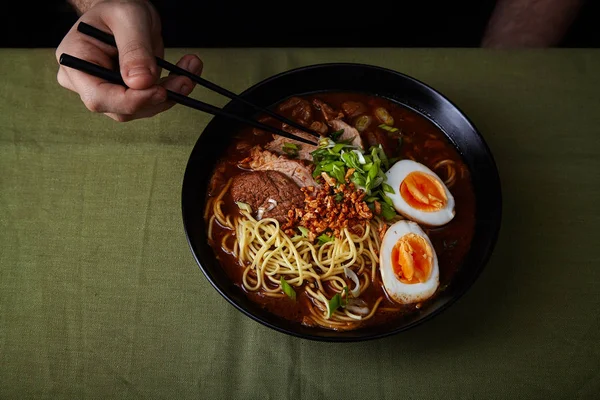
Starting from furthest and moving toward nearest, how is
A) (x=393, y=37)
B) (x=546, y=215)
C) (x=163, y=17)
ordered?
1. (x=393, y=37)
2. (x=163, y=17)
3. (x=546, y=215)

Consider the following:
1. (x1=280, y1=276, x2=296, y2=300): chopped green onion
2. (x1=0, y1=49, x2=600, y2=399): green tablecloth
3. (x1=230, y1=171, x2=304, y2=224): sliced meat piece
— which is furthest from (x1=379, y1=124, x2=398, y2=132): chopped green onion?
(x1=280, y1=276, x2=296, y2=300): chopped green onion

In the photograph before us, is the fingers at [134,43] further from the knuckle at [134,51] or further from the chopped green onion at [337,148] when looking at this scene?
the chopped green onion at [337,148]

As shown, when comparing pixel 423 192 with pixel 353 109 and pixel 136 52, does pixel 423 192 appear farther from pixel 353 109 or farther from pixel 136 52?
pixel 136 52

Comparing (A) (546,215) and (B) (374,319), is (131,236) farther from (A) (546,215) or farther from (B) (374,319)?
(A) (546,215)

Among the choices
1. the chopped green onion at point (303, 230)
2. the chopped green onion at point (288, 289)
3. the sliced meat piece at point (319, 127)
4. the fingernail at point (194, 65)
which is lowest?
the chopped green onion at point (288, 289)

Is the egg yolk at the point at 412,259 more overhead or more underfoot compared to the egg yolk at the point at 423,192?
more underfoot

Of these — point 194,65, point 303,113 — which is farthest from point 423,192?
point 194,65

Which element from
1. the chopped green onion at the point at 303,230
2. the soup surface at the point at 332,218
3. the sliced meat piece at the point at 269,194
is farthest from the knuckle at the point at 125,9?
the chopped green onion at the point at 303,230

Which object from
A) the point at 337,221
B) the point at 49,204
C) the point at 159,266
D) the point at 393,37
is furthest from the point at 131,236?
the point at 393,37
